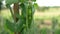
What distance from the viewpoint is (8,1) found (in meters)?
0.46

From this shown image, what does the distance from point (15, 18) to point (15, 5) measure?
3 centimetres

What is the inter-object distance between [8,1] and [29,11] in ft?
0.24

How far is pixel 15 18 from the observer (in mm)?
497

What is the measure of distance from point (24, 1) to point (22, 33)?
87mm

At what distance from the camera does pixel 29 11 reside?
0.41 metres

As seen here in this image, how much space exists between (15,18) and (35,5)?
70 millimetres

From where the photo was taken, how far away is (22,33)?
→ 0.49 meters

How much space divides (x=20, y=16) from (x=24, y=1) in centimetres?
4

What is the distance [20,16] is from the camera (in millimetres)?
471

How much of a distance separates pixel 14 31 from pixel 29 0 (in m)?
0.11

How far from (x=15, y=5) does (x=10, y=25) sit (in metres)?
0.05

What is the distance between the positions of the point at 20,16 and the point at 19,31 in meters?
0.04

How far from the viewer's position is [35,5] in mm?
459
